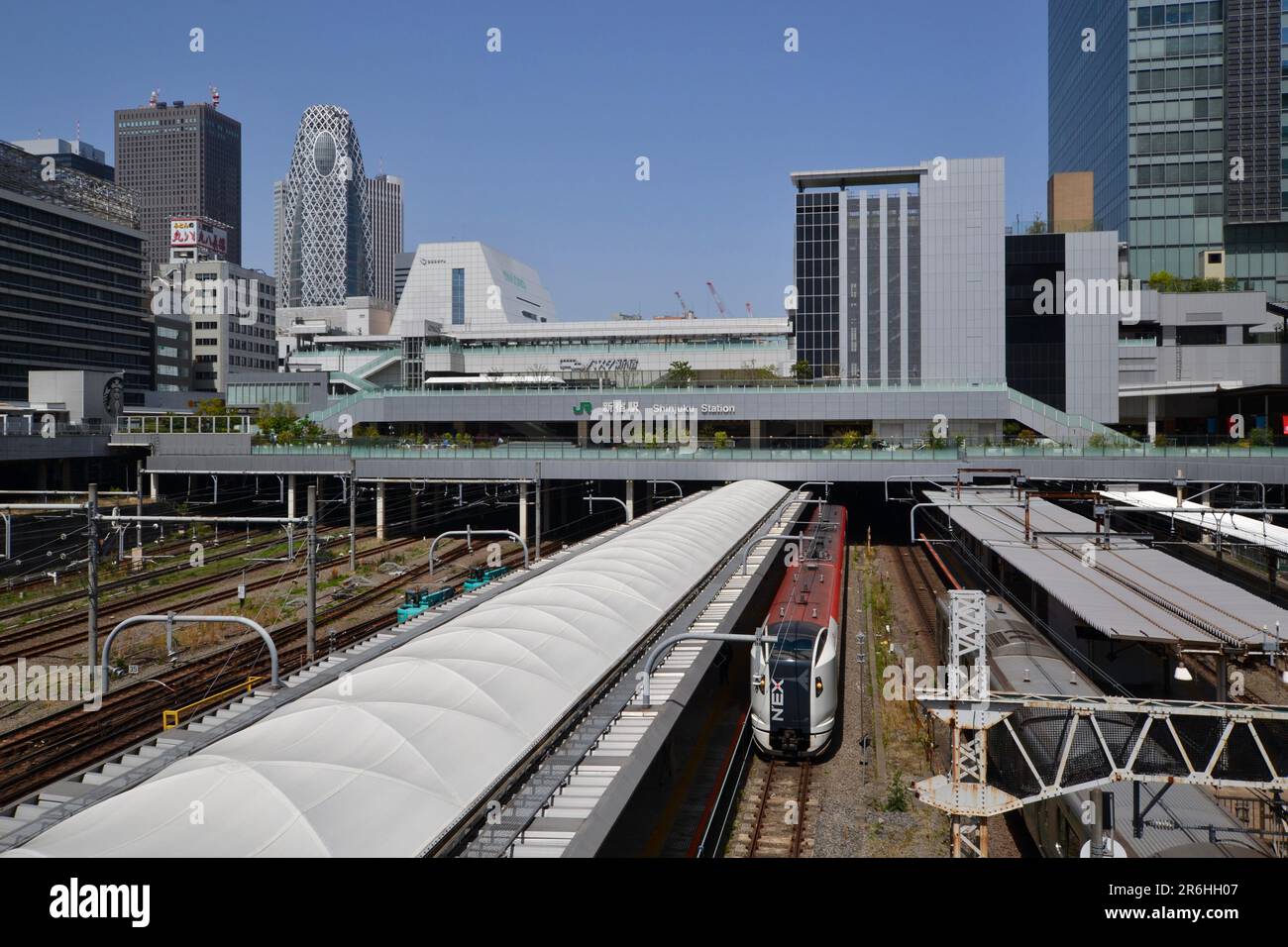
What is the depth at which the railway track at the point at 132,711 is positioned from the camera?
1873 cm

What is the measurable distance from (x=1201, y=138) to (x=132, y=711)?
88.7 m

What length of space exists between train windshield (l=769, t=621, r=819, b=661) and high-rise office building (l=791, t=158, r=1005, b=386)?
56.4 metres

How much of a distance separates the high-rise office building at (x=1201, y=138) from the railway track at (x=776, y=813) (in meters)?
76.5

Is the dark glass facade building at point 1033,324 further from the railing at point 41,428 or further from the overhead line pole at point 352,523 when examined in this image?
the railing at point 41,428

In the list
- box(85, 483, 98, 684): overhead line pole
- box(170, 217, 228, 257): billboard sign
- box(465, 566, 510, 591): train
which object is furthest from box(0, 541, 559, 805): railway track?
box(170, 217, 228, 257): billboard sign

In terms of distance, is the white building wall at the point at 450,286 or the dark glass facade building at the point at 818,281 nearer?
the dark glass facade building at the point at 818,281

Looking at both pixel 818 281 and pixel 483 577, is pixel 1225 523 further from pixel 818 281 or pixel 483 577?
pixel 818 281

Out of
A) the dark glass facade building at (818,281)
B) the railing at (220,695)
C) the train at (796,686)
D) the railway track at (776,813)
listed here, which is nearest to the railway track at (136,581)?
the railing at (220,695)

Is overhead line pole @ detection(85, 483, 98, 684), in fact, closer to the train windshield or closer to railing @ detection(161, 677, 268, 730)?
railing @ detection(161, 677, 268, 730)

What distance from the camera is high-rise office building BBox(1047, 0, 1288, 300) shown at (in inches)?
2997

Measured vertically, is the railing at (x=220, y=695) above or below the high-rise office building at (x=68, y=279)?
below

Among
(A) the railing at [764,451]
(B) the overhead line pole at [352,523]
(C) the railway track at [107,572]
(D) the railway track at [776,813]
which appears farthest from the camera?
(A) the railing at [764,451]

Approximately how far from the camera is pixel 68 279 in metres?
91.8
